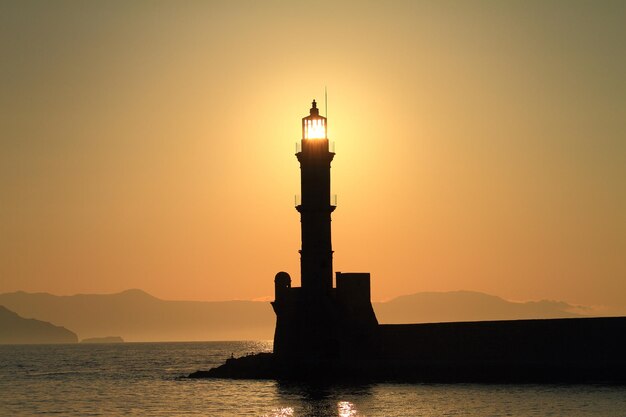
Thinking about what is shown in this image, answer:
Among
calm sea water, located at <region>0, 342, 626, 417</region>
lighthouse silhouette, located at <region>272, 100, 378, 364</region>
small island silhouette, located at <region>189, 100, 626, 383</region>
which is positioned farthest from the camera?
lighthouse silhouette, located at <region>272, 100, 378, 364</region>

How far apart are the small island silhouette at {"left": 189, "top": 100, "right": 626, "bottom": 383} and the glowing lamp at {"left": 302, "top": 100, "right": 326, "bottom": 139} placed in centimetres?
6

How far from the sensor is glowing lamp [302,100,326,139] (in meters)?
64.4

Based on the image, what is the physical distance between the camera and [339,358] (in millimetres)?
62531

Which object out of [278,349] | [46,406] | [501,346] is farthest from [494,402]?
[46,406]

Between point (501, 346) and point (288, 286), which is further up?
point (288, 286)

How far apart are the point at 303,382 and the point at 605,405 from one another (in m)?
19.5

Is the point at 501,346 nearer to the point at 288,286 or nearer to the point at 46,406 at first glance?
the point at 288,286

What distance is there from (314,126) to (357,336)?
1344 centimetres

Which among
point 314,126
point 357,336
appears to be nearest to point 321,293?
point 357,336

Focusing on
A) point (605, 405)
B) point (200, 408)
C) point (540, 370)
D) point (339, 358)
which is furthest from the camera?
point (339, 358)

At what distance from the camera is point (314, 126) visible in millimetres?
64750

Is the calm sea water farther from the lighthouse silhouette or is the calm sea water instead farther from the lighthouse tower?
the lighthouse tower

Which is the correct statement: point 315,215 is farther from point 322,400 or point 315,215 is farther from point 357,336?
point 322,400

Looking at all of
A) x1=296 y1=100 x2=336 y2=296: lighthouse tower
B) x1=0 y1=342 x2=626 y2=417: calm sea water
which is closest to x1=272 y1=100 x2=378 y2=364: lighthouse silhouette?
x1=296 y1=100 x2=336 y2=296: lighthouse tower
